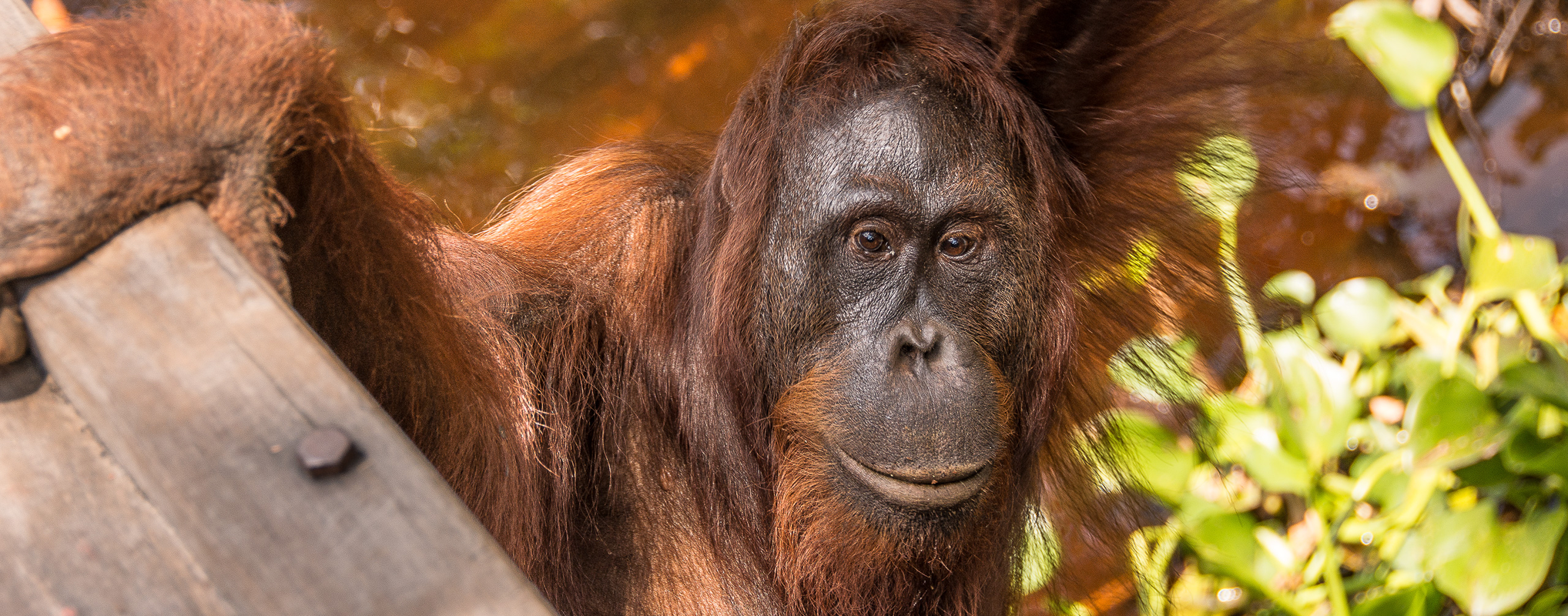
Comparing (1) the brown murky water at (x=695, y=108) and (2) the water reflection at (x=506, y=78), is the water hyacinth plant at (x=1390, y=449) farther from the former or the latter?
(2) the water reflection at (x=506, y=78)

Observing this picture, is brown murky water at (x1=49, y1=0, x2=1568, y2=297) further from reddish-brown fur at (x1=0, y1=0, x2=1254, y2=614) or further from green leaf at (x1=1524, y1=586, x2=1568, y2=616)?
reddish-brown fur at (x1=0, y1=0, x2=1254, y2=614)

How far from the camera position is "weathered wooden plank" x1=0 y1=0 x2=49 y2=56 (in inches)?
52.1

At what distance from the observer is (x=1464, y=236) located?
367 cm

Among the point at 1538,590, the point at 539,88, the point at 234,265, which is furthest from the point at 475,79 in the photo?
the point at 1538,590

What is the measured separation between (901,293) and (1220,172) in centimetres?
83

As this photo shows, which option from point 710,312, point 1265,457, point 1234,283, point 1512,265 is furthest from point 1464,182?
point 710,312

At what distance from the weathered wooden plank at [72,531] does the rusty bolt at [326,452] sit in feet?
0.40

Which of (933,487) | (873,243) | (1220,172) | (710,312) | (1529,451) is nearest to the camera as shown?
(933,487)

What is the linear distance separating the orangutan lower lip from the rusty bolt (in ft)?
3.51

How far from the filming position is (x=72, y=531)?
3.04 ft

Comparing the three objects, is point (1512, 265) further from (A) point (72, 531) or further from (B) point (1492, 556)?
(A) point (72, 531)

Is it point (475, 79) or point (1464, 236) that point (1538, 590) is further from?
point (475, 79)

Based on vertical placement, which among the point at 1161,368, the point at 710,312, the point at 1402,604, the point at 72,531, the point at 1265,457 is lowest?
the point at 1402,604

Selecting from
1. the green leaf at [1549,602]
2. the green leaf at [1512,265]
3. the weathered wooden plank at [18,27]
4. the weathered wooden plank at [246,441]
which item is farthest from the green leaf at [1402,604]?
the weathered wooden plank at [18,27]
